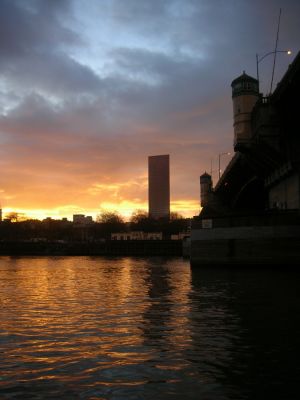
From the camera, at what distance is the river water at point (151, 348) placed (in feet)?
32.7

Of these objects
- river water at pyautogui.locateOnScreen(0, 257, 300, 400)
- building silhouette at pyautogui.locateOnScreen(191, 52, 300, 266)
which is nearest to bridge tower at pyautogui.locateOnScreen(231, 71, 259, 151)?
building silhouette at pyautogui.locateOnScreen(191, 52, 300, 266)

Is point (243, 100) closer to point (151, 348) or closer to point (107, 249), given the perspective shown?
point (151, 348)

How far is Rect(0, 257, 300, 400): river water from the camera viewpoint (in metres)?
9.96

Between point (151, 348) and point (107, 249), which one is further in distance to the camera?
point (107, 249)

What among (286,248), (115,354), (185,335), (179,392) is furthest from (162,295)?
(286,248)

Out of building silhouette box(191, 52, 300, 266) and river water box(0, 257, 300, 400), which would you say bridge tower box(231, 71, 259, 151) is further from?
river water box(0, 257, 300, 400)

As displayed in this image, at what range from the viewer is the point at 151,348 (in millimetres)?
13562

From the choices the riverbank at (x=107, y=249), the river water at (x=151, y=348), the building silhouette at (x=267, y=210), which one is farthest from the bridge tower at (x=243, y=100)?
the riverbank at (x=107, y=249)

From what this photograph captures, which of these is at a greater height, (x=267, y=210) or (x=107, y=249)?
(x=267, y=210)

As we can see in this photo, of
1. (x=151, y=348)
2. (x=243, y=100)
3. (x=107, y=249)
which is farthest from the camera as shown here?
(x=107, y=249)

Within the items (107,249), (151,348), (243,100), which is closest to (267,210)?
(243,100)

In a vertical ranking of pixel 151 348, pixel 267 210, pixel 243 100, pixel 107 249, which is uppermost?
pixel 243 100

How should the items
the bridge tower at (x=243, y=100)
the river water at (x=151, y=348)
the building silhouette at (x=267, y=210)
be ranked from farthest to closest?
the bridge tower at (x=243, y=100), the building silhouette at (x=267, y=210), the river water at (x=151, y=348)

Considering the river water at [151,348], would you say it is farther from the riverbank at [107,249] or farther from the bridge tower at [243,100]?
the riverbank at [107,249]
